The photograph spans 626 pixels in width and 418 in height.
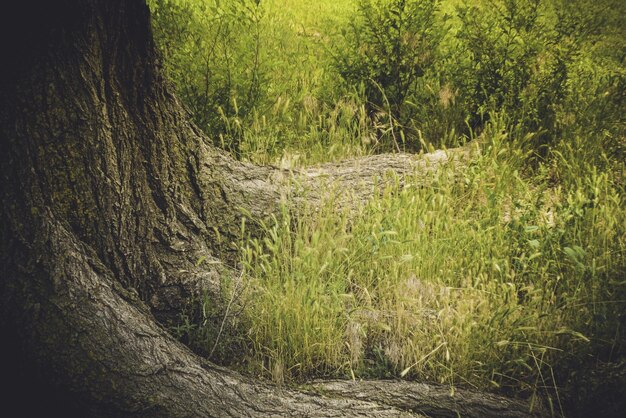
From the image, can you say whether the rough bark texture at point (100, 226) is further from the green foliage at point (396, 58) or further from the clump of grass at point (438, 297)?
the green foliage at point (396, 58)

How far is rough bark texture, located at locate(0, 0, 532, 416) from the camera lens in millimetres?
2084

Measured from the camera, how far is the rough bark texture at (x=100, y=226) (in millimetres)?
2084

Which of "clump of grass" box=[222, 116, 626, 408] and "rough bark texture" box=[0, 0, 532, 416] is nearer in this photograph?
"rough bark texture" box=[0, 0, 532, 416]

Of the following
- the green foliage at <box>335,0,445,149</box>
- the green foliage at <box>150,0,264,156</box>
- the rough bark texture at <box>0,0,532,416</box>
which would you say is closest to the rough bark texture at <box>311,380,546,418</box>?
the rough bark texture at <box>0,0,532,416</box>

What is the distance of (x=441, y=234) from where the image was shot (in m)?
3.18

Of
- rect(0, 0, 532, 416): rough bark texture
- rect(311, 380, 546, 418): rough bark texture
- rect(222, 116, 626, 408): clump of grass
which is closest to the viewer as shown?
rect(0, 0, 532, 416): rough bark texture

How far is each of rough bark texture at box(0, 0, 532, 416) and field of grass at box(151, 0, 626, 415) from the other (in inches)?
10.7

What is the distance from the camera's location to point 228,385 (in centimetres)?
231

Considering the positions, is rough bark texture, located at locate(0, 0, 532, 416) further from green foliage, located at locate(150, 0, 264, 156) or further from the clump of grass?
green foliage, located at locate(150, 0, 264, 156)

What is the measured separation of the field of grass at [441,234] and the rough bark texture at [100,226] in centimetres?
27

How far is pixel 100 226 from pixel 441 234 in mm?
1696

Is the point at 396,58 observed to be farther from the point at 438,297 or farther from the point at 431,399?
the point at 431,399

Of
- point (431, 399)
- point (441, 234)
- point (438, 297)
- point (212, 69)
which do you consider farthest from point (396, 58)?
point (431, 399)

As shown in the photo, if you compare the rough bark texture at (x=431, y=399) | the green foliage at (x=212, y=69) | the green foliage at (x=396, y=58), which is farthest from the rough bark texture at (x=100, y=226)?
the green foliage at (x=396, y=58)
